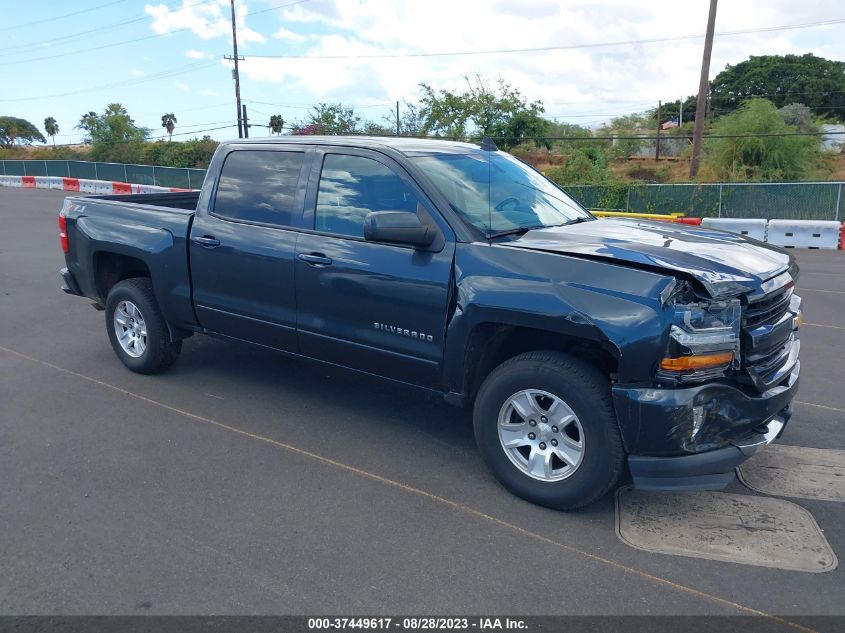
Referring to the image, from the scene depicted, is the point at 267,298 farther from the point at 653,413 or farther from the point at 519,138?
the point at 519,138

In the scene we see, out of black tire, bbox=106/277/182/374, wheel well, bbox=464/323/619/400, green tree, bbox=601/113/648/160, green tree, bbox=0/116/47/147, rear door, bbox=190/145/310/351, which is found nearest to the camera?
wheel well, bbox=464/323/619/400

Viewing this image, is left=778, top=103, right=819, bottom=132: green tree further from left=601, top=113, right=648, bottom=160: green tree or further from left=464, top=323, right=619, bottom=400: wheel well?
left=464, top=323, right=619, bottom=400: wheel well

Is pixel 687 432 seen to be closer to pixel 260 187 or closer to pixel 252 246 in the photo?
pixel 252 246

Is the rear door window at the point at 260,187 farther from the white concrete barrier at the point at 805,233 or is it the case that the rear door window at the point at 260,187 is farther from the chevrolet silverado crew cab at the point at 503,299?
the white concrete barrier at the point at 805,233

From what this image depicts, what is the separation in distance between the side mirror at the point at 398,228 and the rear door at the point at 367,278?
11 centimetres

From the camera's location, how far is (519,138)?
38531 millimetres

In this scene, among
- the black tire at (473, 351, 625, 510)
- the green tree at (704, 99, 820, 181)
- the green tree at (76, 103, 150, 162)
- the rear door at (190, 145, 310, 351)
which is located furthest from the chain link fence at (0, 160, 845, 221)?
the green tree at (76, 103, 150, 162)

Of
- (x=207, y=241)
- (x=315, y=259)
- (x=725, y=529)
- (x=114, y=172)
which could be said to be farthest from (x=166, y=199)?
(x=114, y=172)

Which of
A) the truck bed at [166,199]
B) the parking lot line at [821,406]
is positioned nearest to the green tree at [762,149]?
the parking lot line at [821,406]

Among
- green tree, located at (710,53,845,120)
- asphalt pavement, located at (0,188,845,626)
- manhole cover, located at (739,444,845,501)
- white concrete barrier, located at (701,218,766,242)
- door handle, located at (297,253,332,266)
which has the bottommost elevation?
asphalt pavement, located at (0,188,845,626)

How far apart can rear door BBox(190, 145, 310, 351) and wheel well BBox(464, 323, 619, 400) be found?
143cm

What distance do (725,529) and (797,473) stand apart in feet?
3.03

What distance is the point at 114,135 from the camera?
57.8 metres

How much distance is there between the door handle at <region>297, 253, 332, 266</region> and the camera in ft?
15.2
